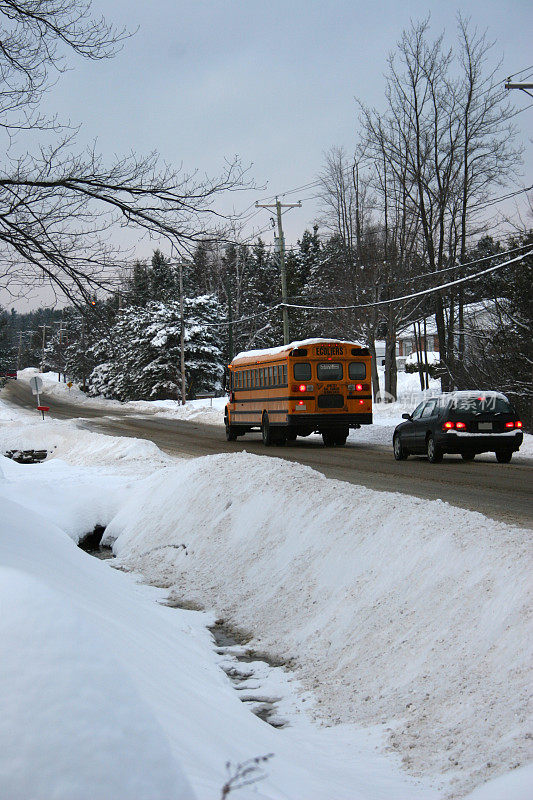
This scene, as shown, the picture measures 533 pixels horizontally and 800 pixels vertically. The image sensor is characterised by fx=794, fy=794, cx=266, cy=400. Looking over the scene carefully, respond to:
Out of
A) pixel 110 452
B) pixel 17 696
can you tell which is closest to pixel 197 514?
pixel 17 696

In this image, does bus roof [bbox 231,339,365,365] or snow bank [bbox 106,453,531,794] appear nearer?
snow bank [bbox 106,453,531,794]

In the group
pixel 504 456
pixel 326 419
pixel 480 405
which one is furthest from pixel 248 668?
pixel 326 419

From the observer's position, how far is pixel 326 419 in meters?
24.0

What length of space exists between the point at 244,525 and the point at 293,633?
2.72 meters

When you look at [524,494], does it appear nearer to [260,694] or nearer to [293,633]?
[293,633]

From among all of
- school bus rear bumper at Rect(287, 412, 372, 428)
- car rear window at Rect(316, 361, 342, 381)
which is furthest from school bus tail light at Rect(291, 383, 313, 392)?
school bus rear bumper at Rect(287, 412, 372, 428)

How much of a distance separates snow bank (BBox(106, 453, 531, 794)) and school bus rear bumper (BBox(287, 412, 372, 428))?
40.6 feet

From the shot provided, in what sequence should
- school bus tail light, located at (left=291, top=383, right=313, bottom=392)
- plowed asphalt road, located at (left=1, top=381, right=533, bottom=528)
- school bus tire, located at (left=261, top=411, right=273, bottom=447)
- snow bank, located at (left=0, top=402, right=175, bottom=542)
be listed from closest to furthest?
plowed asphalt road, located at (left=1, top=381, right=533, bottom=528), snow bank, located at (left=0, top=402, right=175, bottom=542), school bus tail light, located at (left=291, top=383, right=313, bottom=392), school bus tire, located at (left=261, top=411, right=273, bottom=447)

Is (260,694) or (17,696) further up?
(17,696)

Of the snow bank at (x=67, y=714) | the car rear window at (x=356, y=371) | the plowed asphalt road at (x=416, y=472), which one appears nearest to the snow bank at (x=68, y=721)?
the snow bank at (x=67, y=714)

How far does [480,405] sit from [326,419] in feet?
23.6

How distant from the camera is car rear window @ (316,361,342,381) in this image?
23.9 m

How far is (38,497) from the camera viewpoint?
1288 centimetres

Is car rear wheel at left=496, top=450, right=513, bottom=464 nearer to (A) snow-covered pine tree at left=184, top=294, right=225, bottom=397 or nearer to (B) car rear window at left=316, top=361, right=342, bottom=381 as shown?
(B) car rear window at left=316, top=361, right=342, bottom=381
